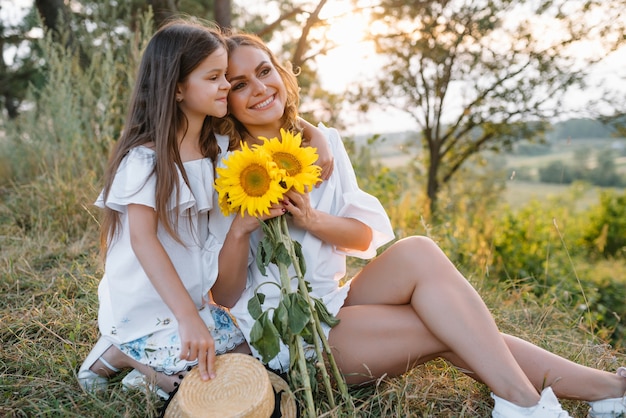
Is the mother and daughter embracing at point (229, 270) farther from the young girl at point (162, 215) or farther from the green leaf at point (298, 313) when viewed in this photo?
the green leaf at point (298, 313)

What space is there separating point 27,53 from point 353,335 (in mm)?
10937

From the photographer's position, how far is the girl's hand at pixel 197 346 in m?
1.59

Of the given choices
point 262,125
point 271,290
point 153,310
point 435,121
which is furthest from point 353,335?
point 435,121

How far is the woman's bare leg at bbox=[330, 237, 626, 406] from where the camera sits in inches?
67.6

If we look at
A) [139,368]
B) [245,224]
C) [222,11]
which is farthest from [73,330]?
[222,11]

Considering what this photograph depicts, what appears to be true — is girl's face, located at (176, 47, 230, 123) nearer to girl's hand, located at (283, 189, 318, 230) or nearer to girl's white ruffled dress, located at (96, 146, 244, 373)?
girl's white ruffled dress, located at (96, 146, 244, 373)

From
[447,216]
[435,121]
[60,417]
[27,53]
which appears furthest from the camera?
[27,53]

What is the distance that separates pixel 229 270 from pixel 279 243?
376 millimetres

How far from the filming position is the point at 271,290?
1.89 metres

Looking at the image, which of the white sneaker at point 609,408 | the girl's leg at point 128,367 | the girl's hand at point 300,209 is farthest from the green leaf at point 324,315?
the white sneaker at point 609,408

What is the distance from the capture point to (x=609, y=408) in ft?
5.75

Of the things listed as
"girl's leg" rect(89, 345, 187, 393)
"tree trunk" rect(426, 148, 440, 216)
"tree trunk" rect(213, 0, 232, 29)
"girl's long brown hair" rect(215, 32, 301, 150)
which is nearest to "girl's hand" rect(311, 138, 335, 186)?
"girl's long brown hair" rect(215, 32, 301, 150)

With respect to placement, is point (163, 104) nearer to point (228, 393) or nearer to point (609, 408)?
point (228, 393)

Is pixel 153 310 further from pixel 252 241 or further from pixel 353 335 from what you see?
pixel 353 335
